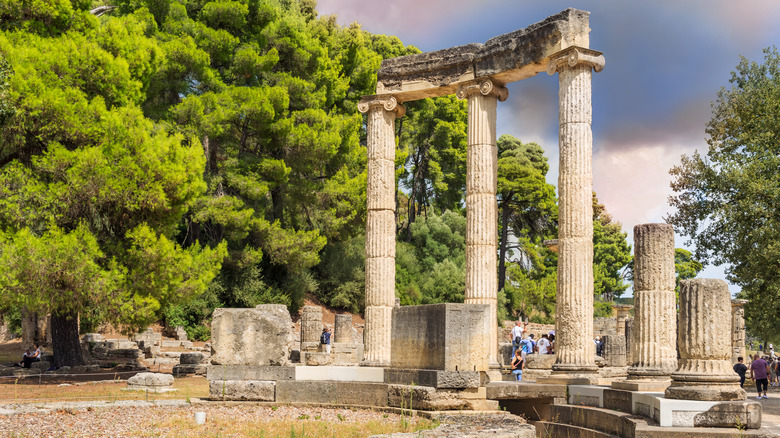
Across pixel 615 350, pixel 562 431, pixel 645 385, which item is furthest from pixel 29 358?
pixel 615 350

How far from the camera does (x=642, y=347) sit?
34.1 ft

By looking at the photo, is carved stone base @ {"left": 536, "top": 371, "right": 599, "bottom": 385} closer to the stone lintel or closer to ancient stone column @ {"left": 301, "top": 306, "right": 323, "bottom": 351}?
the stone lintel

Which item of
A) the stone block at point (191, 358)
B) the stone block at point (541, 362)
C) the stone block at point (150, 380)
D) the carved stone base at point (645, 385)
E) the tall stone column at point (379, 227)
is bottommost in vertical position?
the stone block at point (191, 358)

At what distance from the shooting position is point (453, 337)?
10.0 m

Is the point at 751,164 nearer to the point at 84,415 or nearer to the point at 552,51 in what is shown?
the point at 552,51

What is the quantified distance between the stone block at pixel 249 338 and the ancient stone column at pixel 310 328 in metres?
13.1

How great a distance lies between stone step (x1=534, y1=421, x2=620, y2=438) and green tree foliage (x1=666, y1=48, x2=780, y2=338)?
1077 cm

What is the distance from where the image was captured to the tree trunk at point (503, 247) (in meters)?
42.8

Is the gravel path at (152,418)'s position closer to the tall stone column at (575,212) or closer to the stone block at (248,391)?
the stone block at (248,391)

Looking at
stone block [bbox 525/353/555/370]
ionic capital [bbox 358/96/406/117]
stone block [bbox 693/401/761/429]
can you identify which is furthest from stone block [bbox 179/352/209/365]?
stone block [bbox 693/401/761/429]

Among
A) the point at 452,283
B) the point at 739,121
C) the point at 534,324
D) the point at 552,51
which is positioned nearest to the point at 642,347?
the point at 552,51

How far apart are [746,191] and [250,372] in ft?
48.3

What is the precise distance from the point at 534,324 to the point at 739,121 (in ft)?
63.3

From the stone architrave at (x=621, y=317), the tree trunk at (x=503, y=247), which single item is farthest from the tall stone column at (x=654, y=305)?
the tree trunk at (x=503, y=247)
